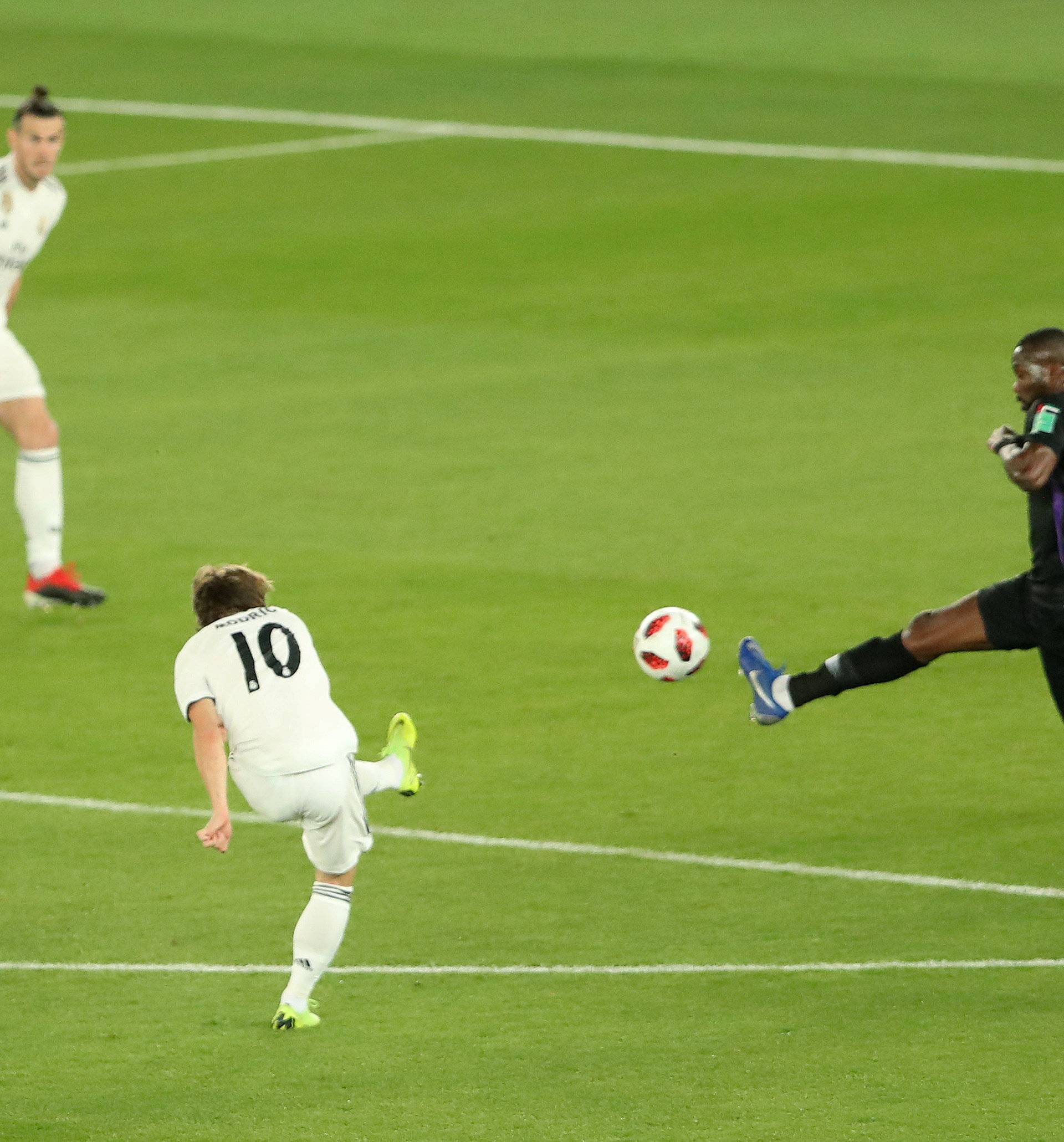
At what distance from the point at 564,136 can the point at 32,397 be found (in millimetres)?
15313

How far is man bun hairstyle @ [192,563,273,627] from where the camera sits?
320 inches

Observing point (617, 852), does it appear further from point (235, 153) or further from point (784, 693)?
point (235, 153)

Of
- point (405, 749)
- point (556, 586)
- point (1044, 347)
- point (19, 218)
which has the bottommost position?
point (405, 749)

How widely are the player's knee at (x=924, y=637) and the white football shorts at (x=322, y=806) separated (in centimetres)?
262

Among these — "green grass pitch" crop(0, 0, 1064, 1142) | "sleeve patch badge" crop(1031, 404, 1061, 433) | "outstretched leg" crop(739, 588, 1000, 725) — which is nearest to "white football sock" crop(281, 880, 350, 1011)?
"green grass pitch" crop(0, 0, 1064, 1142)

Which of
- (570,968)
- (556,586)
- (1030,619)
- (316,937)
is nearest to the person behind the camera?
(316,937)

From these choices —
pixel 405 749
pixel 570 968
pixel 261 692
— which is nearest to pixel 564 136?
pixel 405 749

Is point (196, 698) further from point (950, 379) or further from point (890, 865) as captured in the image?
point (950, 379)

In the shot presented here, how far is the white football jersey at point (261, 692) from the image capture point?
7.93 meters

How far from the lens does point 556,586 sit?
13781 mm

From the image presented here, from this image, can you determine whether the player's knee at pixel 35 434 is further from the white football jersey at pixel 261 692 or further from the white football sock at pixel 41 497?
the white football jersey at pixel 261 692

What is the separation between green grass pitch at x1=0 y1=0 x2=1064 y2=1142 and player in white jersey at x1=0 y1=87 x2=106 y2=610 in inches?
11.8

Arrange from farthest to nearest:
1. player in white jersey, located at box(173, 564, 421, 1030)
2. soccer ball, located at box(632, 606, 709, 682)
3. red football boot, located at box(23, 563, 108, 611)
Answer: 1. red football boot, located at box(23, 563, 108, 611)
2. soccer ball, located at box(632, 606, 709, 682)
3. player in white jersey, located at box(173, 564, 421, 1030)

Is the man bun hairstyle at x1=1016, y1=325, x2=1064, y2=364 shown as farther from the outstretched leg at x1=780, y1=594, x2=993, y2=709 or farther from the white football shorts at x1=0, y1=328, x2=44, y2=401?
the white football shorts at x1=0, y1=328, x2=44, y2=401
